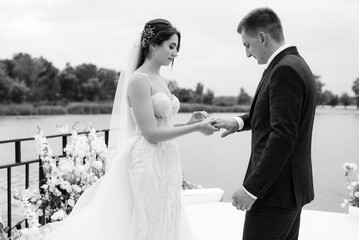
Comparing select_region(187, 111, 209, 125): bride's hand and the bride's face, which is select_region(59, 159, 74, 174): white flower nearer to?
select_region(187, 111, 209, 125): bride's hand

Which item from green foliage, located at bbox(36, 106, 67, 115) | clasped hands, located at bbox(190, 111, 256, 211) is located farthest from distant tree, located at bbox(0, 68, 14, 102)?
clasped hands, located at bbox(190, 111, 256, 211)

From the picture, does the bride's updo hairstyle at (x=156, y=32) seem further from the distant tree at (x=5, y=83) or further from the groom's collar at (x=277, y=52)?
the distant tree at (x=5, y=83)

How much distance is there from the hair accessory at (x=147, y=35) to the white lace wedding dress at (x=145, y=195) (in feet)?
0.97

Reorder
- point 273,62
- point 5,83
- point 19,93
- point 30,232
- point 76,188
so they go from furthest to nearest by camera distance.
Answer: point 5,83, point 19,93, point 76,188, point 30,232, point 273,62

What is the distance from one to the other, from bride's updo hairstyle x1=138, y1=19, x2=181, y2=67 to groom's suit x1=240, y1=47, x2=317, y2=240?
68 cm

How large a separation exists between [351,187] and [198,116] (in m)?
2.48

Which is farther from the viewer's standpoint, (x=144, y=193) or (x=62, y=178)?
(x=62, y=178)

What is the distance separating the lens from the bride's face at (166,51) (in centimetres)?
221

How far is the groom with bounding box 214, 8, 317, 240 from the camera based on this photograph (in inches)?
61.8

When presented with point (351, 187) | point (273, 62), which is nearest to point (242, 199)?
Result: point (273, 62)

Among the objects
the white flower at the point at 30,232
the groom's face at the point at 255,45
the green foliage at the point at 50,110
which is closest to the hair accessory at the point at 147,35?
the groom's face at the point at 255,45

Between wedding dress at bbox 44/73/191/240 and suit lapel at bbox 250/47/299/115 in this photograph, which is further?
wedding dress at bbox 44/73/191/240

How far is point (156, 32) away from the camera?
7.24 ft

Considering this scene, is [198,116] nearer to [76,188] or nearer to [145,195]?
[145,195]
